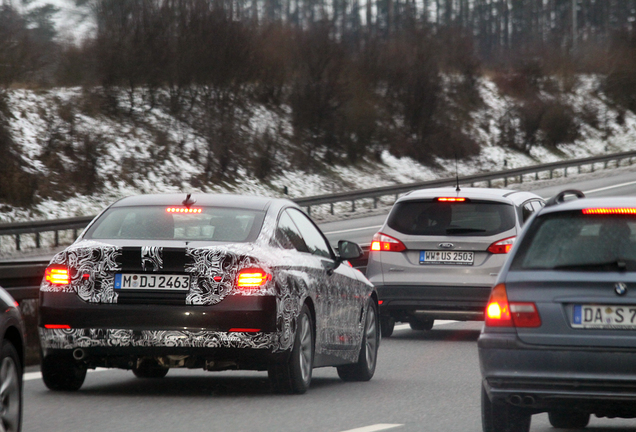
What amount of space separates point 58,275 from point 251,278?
55.5 inches

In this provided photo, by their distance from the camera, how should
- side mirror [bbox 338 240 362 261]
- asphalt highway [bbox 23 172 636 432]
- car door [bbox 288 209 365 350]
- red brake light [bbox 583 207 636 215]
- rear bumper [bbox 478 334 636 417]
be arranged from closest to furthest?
1. rear bumper [bbox 478 334 636 417]
2. red brake light [bbox 583 207 636 215]
3. asphalt highway [bbox 23 172 636 432]
4. car door [bbox 288 209 365 350]
5. side mirror [bbox 338 240 362 261]

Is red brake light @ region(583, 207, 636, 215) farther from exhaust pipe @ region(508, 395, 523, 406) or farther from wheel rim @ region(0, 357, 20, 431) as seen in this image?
wheel rim @ region(0, 357, 20, 431)

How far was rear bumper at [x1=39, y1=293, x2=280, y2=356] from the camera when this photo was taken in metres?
8.10

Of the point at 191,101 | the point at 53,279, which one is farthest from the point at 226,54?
the point at 53,279

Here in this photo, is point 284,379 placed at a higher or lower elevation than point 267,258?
lower

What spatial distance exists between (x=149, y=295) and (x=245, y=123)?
3767cm

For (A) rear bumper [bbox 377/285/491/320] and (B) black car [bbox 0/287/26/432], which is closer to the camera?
(B) black car [bbox 0/287/26/432]

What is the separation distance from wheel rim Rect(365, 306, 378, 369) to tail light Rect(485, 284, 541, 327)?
165 inches

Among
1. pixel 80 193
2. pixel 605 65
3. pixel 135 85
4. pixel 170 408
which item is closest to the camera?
pixel 170 408

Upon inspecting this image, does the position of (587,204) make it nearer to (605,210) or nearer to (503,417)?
(605,210)

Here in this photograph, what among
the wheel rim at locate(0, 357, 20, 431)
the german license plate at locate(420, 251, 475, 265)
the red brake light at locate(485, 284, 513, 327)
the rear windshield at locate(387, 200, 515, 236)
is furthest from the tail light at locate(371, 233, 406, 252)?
the wheel rim at locate(0, 357, 20, 431)

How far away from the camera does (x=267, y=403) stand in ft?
27.1

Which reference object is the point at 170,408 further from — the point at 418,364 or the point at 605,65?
the point at 605,65

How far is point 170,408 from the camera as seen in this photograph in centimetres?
797
